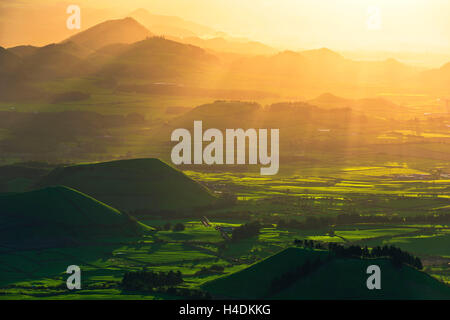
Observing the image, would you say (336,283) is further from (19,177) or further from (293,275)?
(19,177)

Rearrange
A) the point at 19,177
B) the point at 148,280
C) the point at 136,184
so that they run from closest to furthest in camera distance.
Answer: the point at 148,280
the point at 136,184
the point at 19,177

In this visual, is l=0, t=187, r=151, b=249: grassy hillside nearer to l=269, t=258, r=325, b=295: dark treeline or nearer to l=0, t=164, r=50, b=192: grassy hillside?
l=0, t=164, r=50, b=192: grassy hillside

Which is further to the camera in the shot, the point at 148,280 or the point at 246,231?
the point at 246,231

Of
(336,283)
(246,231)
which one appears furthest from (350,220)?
(336,283)

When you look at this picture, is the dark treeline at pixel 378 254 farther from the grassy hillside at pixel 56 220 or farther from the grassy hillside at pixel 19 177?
the grassy hillside at pixel 19 177

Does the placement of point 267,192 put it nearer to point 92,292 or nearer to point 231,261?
point 231,261

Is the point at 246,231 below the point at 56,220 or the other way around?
below
